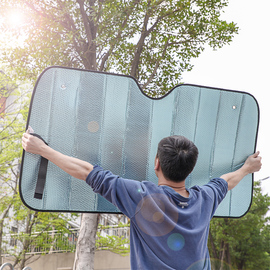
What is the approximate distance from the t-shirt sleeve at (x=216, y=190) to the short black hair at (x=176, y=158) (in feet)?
0.68

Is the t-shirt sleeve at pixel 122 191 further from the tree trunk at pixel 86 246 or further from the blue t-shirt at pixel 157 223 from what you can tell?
the tree trunk at pixel 86 246

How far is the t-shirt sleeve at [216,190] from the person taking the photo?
165 cm

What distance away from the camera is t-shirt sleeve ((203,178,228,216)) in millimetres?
1654

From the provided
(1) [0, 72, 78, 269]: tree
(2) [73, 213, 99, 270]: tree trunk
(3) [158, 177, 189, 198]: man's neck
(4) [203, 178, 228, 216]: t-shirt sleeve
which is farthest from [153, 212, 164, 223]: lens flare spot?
(1) [0, 72, 78, 269]: tree

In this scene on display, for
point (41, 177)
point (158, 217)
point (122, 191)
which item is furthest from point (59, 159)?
point (158, 217)

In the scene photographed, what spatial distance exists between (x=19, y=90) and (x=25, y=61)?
4409 millimetres

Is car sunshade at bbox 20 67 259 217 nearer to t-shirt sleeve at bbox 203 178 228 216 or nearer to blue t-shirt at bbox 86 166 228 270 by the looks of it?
t-shirt sleeve at bbox 203 178 228 216

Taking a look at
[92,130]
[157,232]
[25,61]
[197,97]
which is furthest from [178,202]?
[25,61]

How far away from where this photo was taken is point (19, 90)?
1094 centimetres

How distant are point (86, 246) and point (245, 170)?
465cm

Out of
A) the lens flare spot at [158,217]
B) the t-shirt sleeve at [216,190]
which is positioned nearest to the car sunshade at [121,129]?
the t-shirt sleeve at [216,190]

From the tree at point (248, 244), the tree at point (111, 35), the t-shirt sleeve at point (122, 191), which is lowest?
the tree at point (248, 244)

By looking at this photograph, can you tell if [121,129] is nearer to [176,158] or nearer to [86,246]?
[176,158]

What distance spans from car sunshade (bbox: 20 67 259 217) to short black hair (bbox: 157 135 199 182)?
46cm
